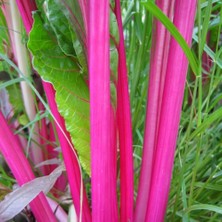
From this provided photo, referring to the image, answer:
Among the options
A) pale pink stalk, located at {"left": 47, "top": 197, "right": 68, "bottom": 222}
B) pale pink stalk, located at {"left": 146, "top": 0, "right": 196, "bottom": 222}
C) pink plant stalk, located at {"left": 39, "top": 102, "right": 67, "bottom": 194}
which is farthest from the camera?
pink plant stalk, located at {"left": 39, "top": 102, "right": 67, "bottom": 194}

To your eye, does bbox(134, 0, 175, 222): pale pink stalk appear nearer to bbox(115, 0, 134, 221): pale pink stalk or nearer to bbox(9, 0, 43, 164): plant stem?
bbox(115, 0, 134, 221): pale pink stalk

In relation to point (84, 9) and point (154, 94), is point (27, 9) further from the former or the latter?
point (154, 94)

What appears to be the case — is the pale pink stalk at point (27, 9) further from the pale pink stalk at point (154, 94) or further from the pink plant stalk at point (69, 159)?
the pale pink stalk at point (154, 94)

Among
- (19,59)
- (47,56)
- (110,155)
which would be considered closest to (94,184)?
(110,155)

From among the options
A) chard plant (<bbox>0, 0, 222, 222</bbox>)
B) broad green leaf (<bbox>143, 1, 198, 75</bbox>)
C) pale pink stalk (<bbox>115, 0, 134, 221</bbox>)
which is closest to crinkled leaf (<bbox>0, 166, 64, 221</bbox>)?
chard plant (<bbox>0, 0, 222, 222</bbox>)

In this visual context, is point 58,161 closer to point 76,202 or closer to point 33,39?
point 76,202

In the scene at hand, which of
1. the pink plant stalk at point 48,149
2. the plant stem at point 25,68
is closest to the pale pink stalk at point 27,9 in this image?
the plant stem at point 25,68
